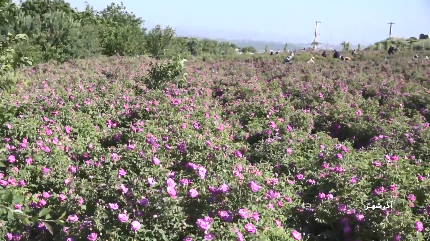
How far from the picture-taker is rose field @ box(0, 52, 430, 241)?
8.72 ft

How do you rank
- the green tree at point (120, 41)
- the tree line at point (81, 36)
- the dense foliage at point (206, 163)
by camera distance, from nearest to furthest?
the dense foliage at point (206, 163) < the tree line at point (81, 36) < the green tree at point (120, 41)

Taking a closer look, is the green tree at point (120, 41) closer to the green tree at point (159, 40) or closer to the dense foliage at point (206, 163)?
the green tree at point (159, 40)

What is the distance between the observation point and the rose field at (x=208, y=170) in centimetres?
266

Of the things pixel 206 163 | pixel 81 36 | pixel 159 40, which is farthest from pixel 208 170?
pixel 159 40

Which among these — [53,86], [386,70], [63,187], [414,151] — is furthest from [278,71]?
[63,187]

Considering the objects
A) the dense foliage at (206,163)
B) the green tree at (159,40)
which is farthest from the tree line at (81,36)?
the dense foliage at (206,163)

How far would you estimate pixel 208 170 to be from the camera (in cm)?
351

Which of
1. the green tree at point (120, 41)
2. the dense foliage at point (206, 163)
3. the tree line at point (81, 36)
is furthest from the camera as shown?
the green tree at point (120, 41)

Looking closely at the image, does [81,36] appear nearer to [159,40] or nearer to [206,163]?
[159,40]

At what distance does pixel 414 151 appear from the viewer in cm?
486

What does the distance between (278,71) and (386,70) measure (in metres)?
3.55

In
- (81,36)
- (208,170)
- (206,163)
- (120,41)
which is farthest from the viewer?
(120,41)

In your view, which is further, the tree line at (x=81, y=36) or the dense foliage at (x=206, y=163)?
the tree line at (x=81, y=36)

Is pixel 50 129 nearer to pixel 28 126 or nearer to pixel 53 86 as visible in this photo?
pixel 28 126
